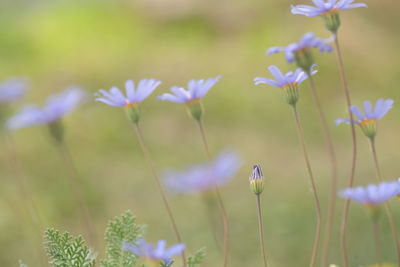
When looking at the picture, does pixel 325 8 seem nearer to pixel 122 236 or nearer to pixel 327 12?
pixel 327 12

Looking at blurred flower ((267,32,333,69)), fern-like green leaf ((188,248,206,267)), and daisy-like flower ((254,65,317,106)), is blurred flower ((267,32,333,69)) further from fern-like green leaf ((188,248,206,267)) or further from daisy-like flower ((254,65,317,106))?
fern-like green leaf ((188,248,206,267))

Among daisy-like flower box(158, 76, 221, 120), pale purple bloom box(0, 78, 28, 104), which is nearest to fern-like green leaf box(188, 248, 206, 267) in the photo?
daisy-like flower box(158, 76, 221, 120)

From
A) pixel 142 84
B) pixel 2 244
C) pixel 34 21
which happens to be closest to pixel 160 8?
pixel 34 21

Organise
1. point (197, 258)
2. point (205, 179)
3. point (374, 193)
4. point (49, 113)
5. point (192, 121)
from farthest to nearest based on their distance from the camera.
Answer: point (192, 121) < point (49, 113) < point (205, 179) < point (197, 258) < point (374, 193)

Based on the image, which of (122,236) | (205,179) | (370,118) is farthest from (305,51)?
(122,236)

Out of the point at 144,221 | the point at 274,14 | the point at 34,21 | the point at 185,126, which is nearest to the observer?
the point at 144,221

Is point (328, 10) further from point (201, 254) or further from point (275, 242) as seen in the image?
point (275, 242)
